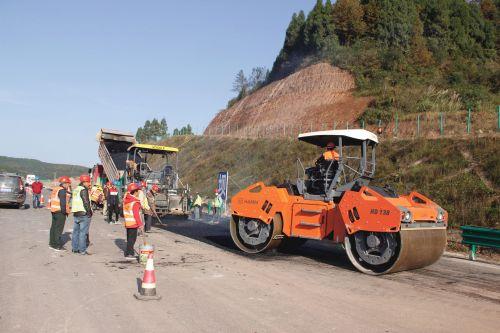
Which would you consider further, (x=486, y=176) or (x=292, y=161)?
(x=292, y=161)

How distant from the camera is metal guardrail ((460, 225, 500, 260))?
10647 mm

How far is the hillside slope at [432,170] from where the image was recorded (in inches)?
631

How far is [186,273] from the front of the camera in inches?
326

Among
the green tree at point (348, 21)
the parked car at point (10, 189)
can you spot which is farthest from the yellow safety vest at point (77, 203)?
the green tree at point (348, 21)

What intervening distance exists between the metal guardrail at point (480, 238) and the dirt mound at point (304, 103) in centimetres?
2755

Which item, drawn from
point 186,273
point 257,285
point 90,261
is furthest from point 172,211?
point 257,285

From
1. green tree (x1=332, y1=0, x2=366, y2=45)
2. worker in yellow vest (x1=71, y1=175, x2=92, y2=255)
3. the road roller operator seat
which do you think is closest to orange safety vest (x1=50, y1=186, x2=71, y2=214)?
worker in yellow vest (x1=71, y1=175, x2=92, y2=255)

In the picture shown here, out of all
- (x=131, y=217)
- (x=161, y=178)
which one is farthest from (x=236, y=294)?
(x=161, y=178)

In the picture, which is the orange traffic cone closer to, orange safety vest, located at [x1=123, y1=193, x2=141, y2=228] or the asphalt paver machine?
orange safety vest, located at [x1=123, y1=193, x2=141, y2=228]

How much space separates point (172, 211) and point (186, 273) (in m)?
9.14

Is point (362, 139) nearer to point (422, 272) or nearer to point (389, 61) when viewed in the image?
point (422, 272)

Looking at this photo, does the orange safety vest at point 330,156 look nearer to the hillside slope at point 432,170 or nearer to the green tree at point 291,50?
the hillside slope at point 432,170

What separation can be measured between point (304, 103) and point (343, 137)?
37329 millimetres

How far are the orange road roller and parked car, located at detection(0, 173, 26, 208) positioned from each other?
14.1 metres
